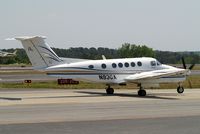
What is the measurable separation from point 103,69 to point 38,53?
4807mm

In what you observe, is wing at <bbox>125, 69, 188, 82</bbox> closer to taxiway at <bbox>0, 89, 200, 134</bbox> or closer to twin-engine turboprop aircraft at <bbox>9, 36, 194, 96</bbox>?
twin-engine turboprop aircraft at <bbox>9, 36, 194, 96</bbox>

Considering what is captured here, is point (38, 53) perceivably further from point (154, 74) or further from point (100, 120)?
point (100, 120)

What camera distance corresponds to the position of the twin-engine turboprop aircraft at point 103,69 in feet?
107

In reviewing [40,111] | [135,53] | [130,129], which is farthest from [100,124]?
[135,53]

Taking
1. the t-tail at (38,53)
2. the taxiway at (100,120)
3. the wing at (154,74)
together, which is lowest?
the taxiway at (100,120)

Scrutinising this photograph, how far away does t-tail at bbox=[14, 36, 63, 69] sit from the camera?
107 feet

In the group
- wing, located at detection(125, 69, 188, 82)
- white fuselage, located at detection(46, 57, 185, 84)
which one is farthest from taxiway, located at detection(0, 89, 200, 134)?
wing, located at detection(125, 69, 188, 82)

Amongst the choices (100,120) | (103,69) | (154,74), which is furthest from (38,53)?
(100,120)

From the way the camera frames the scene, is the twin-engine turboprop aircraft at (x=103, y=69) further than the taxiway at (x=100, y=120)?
Yes

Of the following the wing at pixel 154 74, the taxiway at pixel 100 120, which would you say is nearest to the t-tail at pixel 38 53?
the wing at pixel 154 74

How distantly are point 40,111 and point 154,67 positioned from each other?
49.4 feet

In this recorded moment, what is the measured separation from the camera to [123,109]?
22031mm

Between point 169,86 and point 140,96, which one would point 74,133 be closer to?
point 140,96

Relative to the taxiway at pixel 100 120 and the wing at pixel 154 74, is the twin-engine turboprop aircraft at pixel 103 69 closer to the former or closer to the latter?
the wing at pixel 154 74
